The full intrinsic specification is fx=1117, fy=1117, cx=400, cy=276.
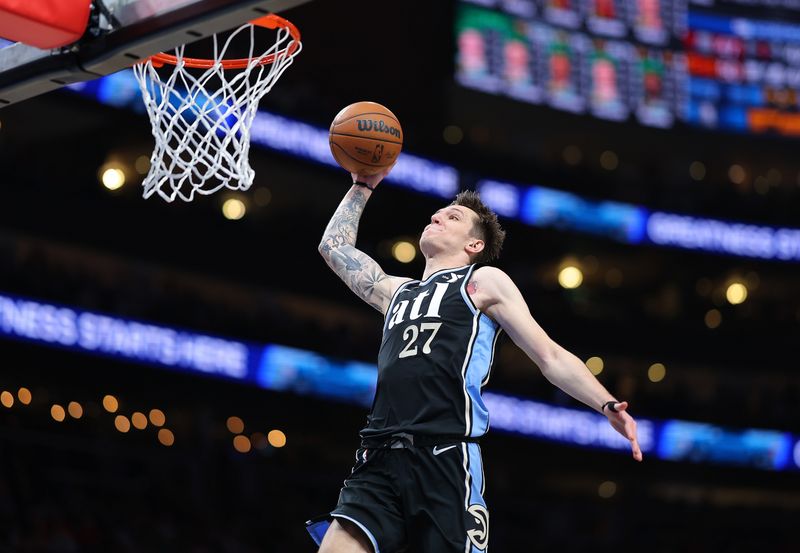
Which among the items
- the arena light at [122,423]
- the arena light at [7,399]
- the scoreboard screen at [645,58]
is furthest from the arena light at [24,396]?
the scoreboard screen at [645,58]

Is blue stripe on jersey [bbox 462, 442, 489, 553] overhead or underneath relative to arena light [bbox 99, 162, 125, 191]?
underneath

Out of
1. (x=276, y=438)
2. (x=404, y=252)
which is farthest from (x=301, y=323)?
(x=404, y=252)

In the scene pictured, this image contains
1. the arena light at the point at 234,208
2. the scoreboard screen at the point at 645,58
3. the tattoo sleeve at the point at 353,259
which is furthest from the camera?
the scoreboard screen at the point at 645,58

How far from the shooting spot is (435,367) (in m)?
4.70

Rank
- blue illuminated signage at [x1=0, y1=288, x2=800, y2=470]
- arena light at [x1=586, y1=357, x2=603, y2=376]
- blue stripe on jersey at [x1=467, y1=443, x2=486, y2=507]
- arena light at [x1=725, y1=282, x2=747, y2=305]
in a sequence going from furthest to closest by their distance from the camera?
arena light at [x1=725, y1=282, x2=747, y2=305] → arena light at [x1=586, y1=357, x2=603, y2=376] → blue illuminated signage at [x1=0, y1=288, x2=800, y2=470] → blue stripe on jersey at [x1=467, y1=443, x2=486, y2=507]

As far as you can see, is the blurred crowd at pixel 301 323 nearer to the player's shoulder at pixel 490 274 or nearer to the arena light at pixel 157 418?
the arena light at pixel 157 418

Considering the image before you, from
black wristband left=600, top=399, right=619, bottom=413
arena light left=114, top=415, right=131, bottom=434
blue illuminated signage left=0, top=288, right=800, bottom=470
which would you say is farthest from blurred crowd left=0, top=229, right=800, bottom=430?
black wristband left=600, top=399, right=619, bottom=413

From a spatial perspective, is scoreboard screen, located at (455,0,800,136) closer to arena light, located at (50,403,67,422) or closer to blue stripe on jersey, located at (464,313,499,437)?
arena light, located at (50,403,67,422)

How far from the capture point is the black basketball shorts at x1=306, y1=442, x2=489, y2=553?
446 cm

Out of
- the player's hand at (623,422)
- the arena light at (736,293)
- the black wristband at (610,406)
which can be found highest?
the arena light at (736,293)

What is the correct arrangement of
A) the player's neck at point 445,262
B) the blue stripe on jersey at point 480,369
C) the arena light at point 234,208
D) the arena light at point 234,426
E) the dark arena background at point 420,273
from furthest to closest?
the arena light at point 234,208 < the arena light at point 234,426 < the dark arena background at point 420,273 < the player's neck at point 445,262 < the blue stripe on jersey at point 480,369

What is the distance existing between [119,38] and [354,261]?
1554mm

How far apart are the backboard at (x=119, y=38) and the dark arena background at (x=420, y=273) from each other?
7.75 meters

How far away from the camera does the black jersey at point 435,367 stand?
4652 millimetres
